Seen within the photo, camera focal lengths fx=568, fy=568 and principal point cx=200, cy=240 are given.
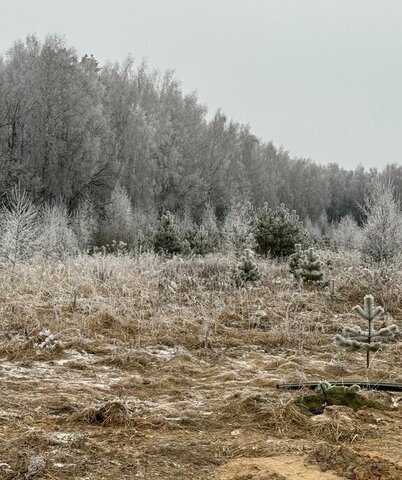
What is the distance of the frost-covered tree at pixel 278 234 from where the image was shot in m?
18.2

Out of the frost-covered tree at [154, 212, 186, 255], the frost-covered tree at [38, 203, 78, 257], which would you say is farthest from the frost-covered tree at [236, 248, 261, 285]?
the frost-covered tree at [154, 212, 186, 255]

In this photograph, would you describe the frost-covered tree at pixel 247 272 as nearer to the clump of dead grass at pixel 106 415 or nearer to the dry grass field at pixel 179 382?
the dry grass field at pixel 179 382

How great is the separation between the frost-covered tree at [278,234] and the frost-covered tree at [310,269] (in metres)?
6.41

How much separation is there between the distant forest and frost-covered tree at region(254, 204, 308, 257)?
11.2m

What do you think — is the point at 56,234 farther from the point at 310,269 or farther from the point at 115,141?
the point at 115,141

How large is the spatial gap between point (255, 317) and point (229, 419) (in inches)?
168

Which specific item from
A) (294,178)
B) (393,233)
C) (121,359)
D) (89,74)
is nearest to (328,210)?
(294,178)

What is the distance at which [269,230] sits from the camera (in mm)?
18328

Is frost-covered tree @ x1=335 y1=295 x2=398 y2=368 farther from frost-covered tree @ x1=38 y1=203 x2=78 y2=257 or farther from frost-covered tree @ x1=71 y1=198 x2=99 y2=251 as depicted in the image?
frost-covered tree @ x1=71 y1=198 x2=99 y2=251

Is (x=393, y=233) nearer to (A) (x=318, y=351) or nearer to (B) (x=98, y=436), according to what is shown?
(A) (x=318, y=351)

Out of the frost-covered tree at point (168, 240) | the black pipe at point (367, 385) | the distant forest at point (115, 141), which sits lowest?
the black pipe at point (367, 385)

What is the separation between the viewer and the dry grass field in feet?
11.0

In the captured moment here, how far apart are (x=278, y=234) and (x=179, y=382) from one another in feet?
43.3

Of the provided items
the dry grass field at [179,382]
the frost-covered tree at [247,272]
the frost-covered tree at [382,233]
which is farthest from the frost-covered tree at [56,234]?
the frost-covered tree at [382,233]
